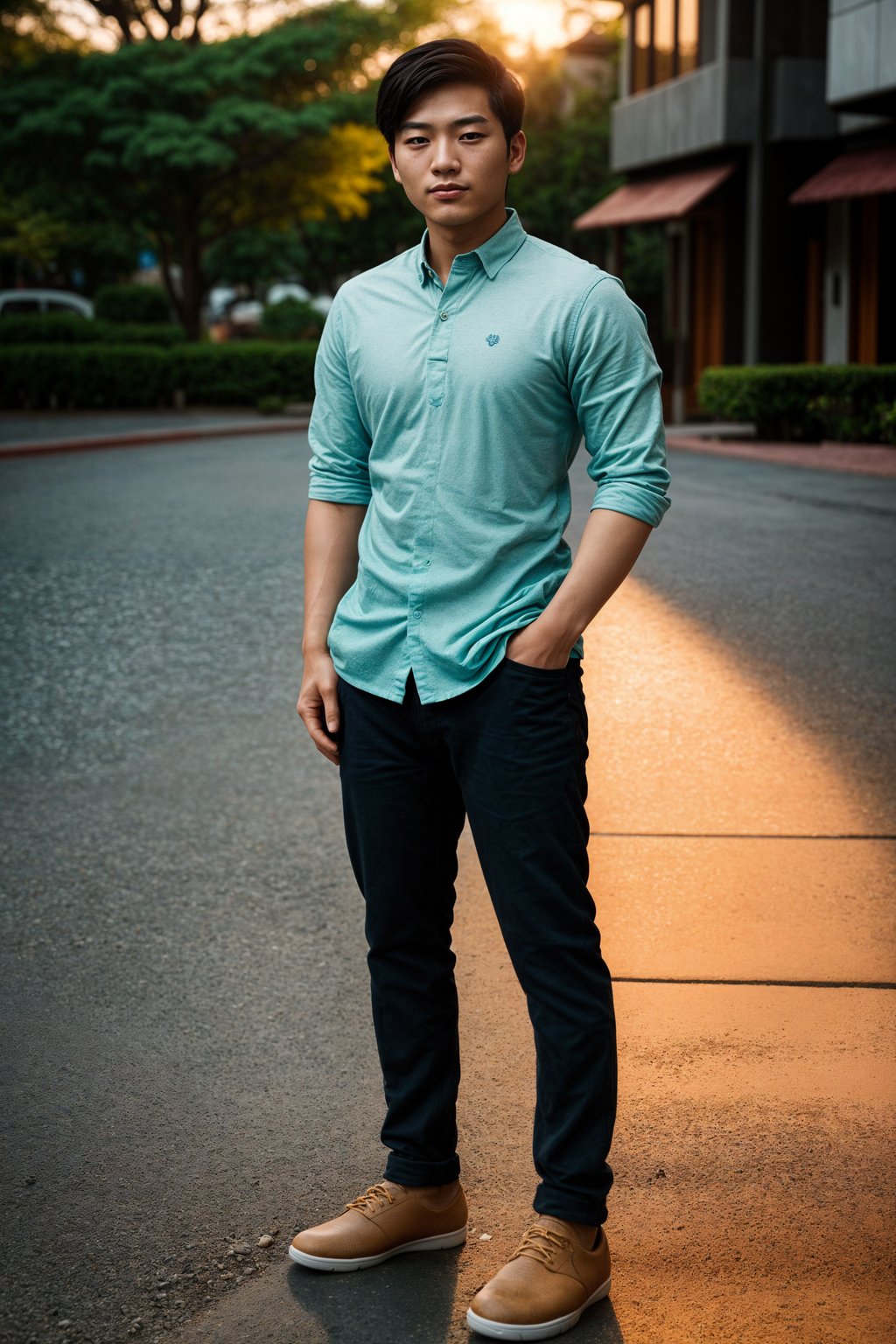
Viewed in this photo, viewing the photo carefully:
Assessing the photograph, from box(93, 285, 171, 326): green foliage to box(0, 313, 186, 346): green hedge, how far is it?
1.58 m

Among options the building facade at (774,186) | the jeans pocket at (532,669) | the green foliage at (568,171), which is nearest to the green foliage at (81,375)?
the building facade at (774,186)

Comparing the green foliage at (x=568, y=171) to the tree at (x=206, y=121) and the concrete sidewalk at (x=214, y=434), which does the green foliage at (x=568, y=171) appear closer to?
the tree at (x=206, y=121)

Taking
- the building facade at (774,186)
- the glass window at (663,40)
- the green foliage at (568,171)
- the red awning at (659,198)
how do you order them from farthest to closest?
1. the green foliage at (568,171)
2. the glass window at (663,40)
3. the red awning at (659,198)
4. the building facade at (774,186)

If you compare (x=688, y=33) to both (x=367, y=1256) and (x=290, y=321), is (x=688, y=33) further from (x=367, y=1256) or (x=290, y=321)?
(x=367, y=1256)

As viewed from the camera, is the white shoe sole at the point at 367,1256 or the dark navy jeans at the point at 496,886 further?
the white shoe sole at the point at 367,1256

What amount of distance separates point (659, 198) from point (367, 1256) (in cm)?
2604

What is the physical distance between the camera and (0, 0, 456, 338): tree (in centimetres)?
2834

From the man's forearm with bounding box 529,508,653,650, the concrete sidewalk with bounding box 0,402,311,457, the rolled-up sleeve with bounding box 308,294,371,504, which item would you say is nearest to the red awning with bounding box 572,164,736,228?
the concrete sidewalk with bounding box 0,402,311,457

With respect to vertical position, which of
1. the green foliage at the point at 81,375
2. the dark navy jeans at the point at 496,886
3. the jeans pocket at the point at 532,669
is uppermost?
the green foliage at the point at 81,375

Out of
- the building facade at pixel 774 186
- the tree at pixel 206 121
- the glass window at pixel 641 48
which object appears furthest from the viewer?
the glass window at pixel 641 48

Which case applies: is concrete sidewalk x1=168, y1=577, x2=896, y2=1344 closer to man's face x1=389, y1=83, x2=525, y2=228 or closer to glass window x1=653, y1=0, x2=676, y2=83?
man's face x1=389, y1=83, x2=525, y2=228

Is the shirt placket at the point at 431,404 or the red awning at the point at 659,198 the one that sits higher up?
the red awning at the point at 659,198

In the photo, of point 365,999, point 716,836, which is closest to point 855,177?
point 716,836

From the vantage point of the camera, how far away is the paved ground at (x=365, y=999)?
2.76m
